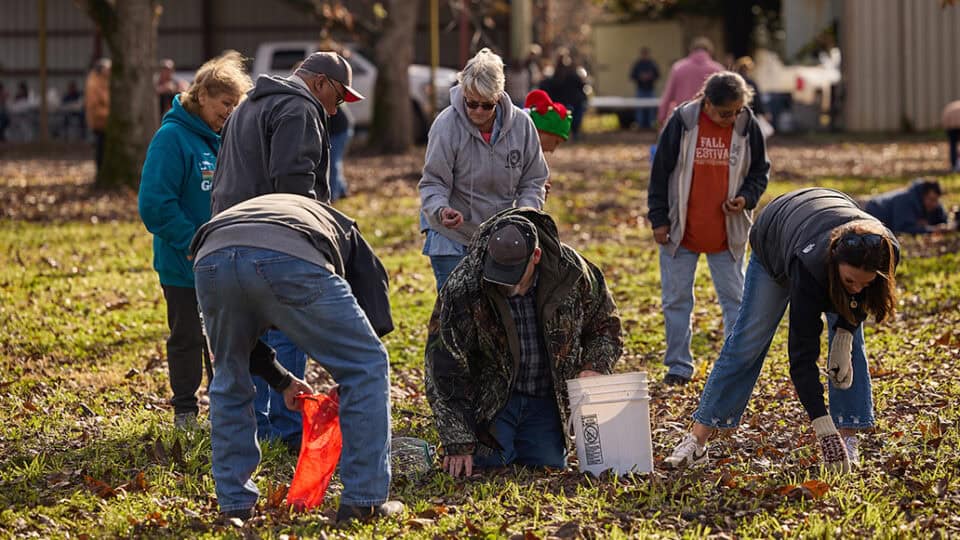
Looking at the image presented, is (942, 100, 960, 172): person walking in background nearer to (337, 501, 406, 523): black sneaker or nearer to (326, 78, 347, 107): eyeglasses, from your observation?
(326, 78, 347, 107): eyeglasses

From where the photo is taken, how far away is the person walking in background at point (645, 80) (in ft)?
101

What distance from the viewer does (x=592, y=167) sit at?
2061 centimetres

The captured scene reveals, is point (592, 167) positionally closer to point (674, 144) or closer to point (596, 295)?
point (674, 144)

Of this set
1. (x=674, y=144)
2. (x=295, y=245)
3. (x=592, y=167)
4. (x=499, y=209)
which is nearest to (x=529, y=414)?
(x=499, y=209)

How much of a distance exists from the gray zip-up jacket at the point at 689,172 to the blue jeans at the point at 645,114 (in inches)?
943

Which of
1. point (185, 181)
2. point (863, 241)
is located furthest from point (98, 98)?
point (863, 241)

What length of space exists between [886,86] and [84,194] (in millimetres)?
17311

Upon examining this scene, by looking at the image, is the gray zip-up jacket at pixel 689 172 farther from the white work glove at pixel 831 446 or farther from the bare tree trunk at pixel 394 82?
the bare tree trunk at pixel 394 82

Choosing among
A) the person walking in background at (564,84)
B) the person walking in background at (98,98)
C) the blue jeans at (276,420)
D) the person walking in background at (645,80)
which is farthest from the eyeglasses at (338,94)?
the person walking in background at (645,80)

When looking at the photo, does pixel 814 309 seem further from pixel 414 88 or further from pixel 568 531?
pixel 414 88

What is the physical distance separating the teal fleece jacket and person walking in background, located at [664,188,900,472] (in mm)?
2577

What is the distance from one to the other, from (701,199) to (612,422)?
93.6 inches

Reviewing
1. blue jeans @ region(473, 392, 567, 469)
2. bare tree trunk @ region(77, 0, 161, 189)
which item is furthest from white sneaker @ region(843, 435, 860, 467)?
bare tree trunk @ region(77, 0, 161, 189)

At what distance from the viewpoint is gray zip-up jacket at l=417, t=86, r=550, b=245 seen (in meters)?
6.52
